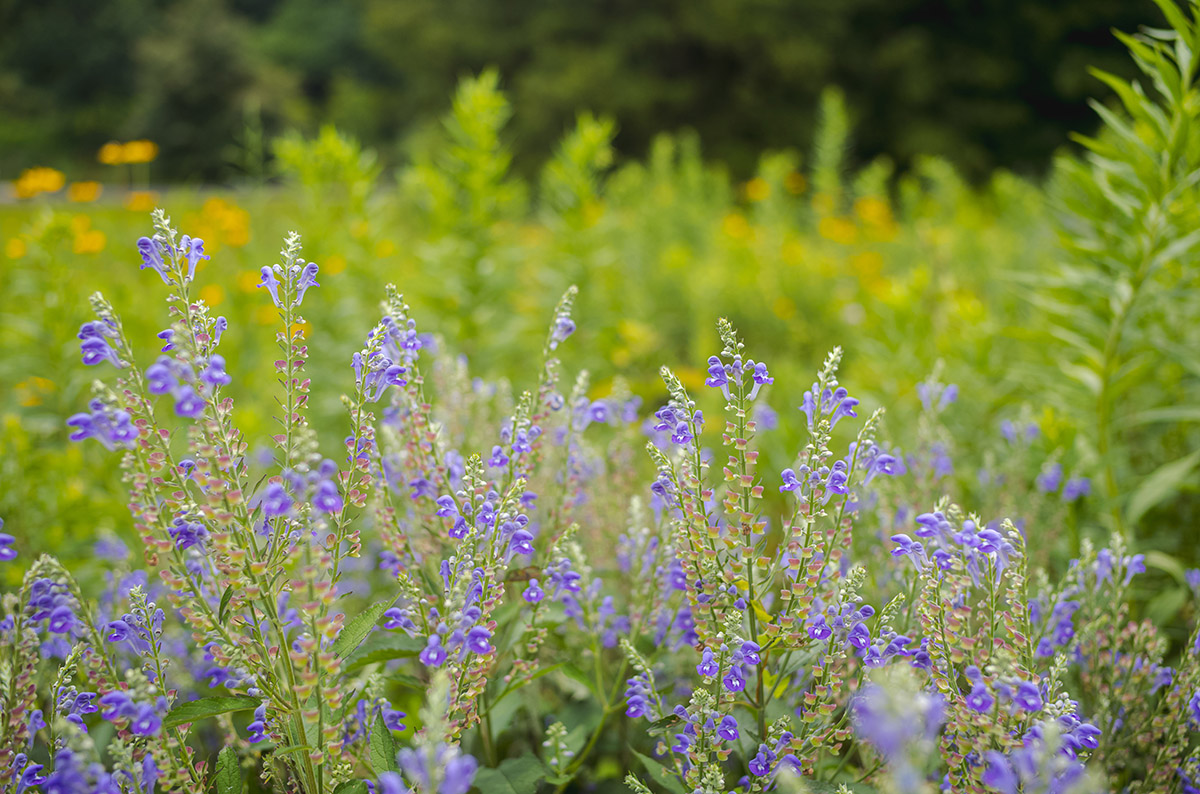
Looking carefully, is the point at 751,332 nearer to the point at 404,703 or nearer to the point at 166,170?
the point at 404,703

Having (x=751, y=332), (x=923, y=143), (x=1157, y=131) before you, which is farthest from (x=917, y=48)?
(x=1157, y=131)

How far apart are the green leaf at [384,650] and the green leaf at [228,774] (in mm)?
198

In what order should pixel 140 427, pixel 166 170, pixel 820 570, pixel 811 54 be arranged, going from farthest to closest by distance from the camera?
1. pixel 166 170
2. pixel 811 54
3. pixel 820 570
4. pixel 140 427

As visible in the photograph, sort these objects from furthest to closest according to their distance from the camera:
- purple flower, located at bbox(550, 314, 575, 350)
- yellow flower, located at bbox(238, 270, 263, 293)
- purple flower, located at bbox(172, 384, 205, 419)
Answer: yellow flower, located at bbox(238, 270, 263, 293), purple flower, located at bbox(550, 314, 575, 350), purple flower, located at bbox(172, 384, 205, 419)

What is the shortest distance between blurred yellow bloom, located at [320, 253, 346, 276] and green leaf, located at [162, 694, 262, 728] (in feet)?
9.62

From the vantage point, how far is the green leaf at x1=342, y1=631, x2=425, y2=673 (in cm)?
120

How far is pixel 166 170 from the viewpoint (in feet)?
79.8

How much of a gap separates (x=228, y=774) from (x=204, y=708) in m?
0.14

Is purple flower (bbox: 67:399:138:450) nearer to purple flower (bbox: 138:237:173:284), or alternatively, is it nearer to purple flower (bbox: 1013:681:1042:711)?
purple flower (bbox: 138:237:173:284)

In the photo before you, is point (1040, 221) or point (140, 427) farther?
point (1040, 221)

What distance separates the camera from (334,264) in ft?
12.3

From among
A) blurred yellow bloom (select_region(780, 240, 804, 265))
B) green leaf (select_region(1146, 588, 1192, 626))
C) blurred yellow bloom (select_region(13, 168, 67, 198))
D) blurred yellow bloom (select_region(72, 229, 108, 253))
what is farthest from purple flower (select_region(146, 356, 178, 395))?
blurred yellow bloom (select_region(780, 240, 804, 265))

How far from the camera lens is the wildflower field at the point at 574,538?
3.37 feet

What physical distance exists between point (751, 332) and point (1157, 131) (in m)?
3.58
